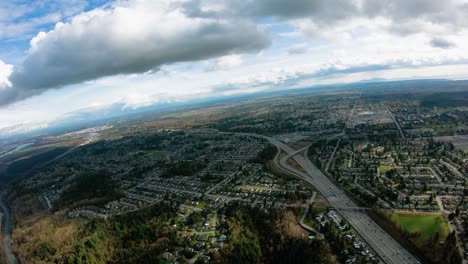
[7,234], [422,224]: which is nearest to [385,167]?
[422,224]

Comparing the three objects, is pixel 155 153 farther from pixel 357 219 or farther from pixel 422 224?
pixel 422 224

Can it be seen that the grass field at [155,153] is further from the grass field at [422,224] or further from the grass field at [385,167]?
the grass field at [422,224]

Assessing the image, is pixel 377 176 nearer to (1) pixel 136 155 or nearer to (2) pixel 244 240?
(2) pixel 244 240

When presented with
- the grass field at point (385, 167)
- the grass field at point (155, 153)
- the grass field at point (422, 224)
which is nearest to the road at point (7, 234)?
the grass field at point (155, 153)

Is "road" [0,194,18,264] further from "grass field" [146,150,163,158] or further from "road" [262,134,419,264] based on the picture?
"road" [262,134,419,264]

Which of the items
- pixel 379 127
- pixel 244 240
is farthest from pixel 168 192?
pixel 379 127

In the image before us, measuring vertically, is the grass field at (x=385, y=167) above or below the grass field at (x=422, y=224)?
above
